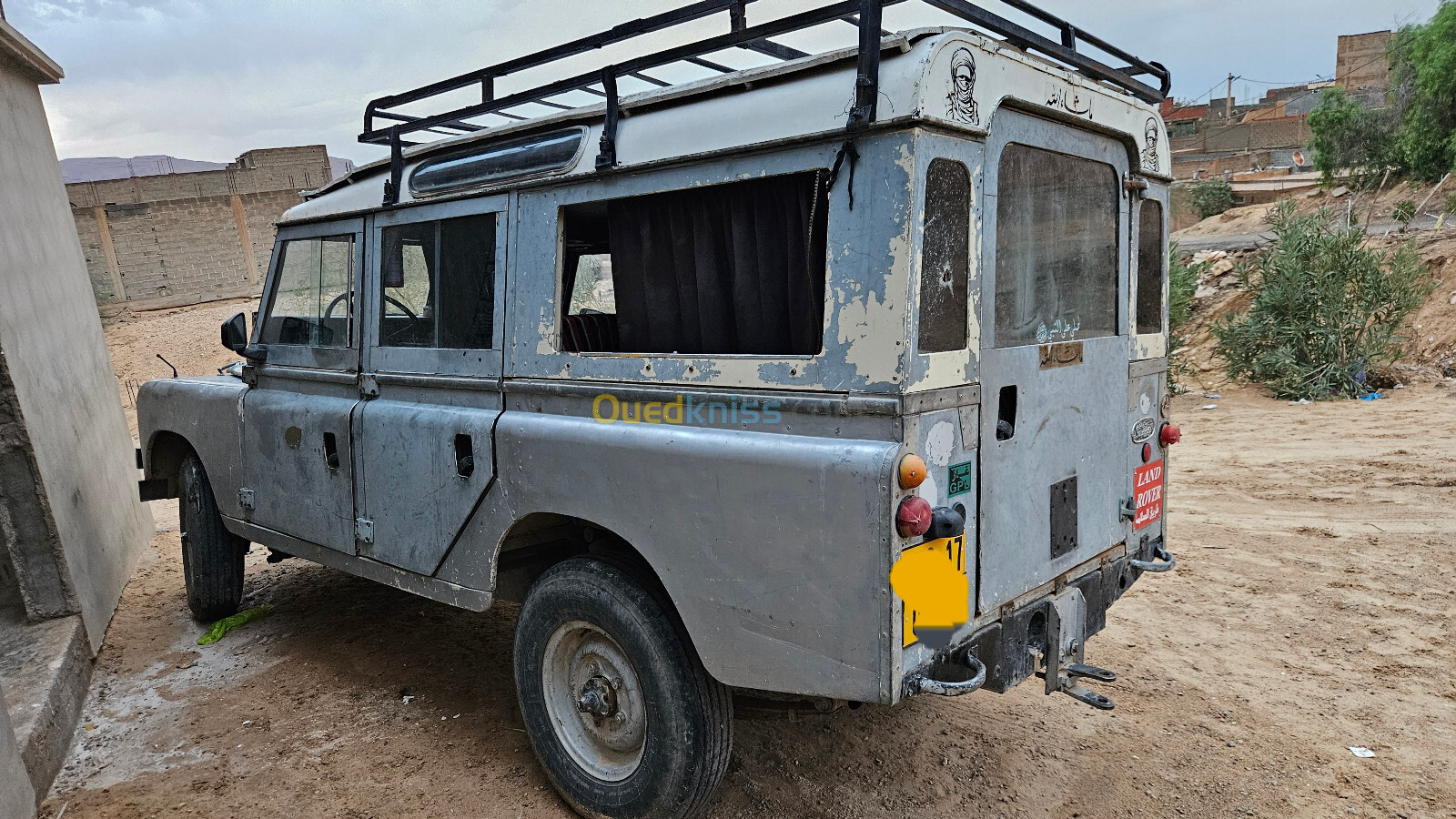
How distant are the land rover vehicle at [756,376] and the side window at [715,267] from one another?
0.4 inches

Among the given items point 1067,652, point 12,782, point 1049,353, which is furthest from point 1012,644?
point 12,782

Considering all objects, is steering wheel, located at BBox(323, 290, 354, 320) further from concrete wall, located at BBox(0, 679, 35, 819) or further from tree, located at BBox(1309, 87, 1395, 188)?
tree, located at BBox(1309, 87, 1395, 188)

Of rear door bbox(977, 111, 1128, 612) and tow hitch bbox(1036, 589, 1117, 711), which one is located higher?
rear door bbox(977, 111, 1128, 612)

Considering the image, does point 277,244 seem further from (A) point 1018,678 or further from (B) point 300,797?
(A) point 1018,678

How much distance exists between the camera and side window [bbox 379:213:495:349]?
3.34 m

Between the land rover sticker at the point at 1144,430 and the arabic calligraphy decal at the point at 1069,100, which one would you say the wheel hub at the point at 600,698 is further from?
the arabic calligraphy decal at the point at 1069,100

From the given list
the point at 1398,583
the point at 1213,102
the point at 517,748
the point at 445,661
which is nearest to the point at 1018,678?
the point at 517,748

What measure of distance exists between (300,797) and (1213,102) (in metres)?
56.1

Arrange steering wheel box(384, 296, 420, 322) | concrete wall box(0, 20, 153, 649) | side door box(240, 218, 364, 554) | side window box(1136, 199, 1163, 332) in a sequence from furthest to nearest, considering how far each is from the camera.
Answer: concrete wall box(0, 20, 153, 649)
side door box(240, 218, 364, 554)
steering wheel box(384, 296, 420, 322)
side window box(1136, 199, 1163, 332)

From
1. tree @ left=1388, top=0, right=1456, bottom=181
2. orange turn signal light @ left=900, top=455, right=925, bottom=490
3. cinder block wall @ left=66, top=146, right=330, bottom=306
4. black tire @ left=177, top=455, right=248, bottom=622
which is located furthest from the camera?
tree @ left=1388, top=0, right=1456, bottom=181

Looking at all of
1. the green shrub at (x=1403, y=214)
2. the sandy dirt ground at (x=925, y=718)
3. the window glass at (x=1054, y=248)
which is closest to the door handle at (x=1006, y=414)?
the window glass at (x=1054, y=248)

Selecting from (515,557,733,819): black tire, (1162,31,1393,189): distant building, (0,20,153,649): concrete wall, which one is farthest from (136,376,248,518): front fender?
(1162,31,1393,189): distant building

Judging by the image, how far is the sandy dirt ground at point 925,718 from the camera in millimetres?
3186

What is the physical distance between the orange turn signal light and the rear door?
0.41 meters
